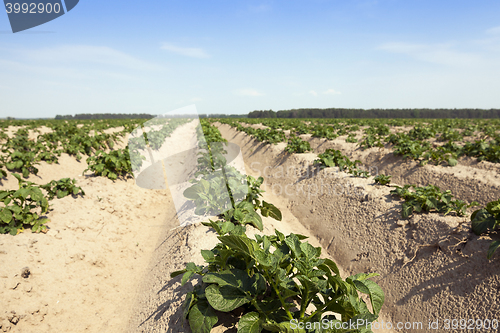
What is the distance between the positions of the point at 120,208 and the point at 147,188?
2200 millimetres

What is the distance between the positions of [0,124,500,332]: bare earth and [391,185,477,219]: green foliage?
19 centimetres

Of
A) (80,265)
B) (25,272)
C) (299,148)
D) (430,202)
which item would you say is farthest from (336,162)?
(25,272)

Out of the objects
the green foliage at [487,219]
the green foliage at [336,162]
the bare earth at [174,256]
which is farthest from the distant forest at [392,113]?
the green foliage at [487,219]

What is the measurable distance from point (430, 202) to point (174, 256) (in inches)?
199

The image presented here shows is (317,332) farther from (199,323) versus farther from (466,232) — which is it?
(466,232)

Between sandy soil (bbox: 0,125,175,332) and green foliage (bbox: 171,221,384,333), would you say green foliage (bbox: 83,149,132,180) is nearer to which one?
sandy soil (bbox: 0,125,175,332)

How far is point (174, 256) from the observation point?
4301mm

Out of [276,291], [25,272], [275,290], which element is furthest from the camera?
[25,272]

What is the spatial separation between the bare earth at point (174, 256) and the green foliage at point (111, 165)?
38 cm

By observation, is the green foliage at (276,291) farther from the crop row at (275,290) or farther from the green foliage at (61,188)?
the green foliage at (61,188)

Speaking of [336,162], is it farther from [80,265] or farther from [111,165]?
[111,165]

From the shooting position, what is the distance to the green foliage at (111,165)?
784cm

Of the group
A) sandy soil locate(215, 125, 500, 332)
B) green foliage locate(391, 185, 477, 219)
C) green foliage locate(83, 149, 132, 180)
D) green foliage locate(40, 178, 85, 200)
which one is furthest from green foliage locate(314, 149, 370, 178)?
green foliage locate(40, 178, 85, 200)

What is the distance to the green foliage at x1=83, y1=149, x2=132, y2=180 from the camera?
7.84 m
